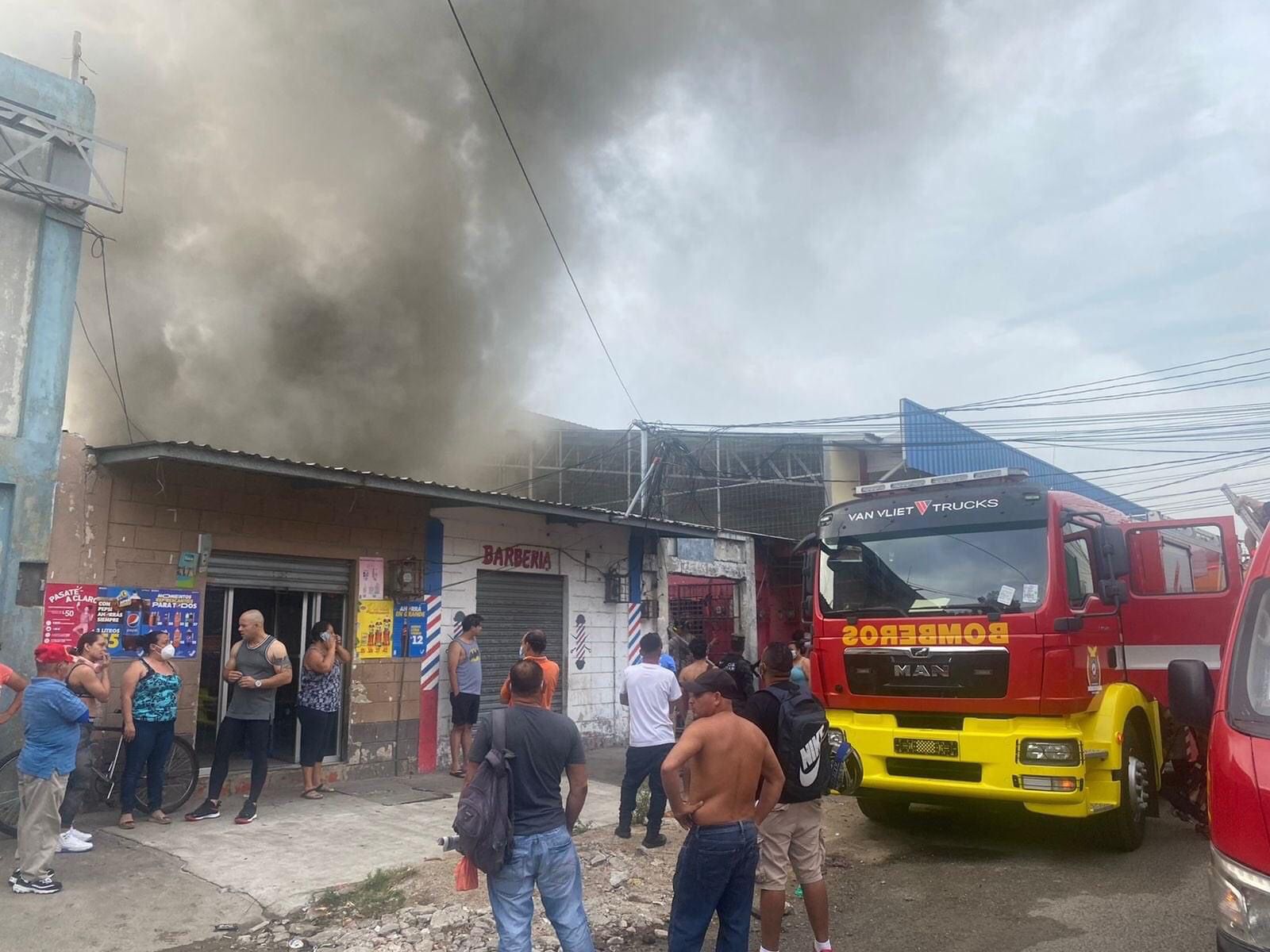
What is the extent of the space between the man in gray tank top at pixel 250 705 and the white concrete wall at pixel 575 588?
9.68 feet

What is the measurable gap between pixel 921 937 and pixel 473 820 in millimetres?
2887

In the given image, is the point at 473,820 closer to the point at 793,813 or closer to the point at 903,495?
the point at 793,813

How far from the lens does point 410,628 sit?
9.82m

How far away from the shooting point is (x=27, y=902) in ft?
16.9

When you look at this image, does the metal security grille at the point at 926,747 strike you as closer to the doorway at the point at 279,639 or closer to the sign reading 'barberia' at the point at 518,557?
the doorway at the point at 279,639

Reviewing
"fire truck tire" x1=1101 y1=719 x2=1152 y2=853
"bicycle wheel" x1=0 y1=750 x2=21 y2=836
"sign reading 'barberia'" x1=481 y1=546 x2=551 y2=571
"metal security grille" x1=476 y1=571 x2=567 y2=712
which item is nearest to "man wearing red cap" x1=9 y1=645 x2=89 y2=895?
"bicycle wheel" x1=0 y1=750 x2=21 y2=836

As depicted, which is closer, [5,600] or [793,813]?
[793,813]

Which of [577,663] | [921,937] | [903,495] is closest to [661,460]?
[577,663]

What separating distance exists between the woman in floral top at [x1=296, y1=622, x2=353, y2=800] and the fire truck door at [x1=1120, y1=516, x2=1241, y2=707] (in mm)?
6639

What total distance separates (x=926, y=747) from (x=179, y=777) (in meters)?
5.80

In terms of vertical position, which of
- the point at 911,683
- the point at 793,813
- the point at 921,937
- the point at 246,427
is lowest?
the point at 921,937

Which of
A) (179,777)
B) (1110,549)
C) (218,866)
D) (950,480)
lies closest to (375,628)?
(179,777)

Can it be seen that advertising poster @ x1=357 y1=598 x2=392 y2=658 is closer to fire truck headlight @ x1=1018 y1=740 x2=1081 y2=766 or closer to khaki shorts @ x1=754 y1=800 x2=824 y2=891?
khaki shorts @ x1=754 y1=800 x2=824 y2=891

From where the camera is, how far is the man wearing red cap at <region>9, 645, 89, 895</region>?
5.30m
